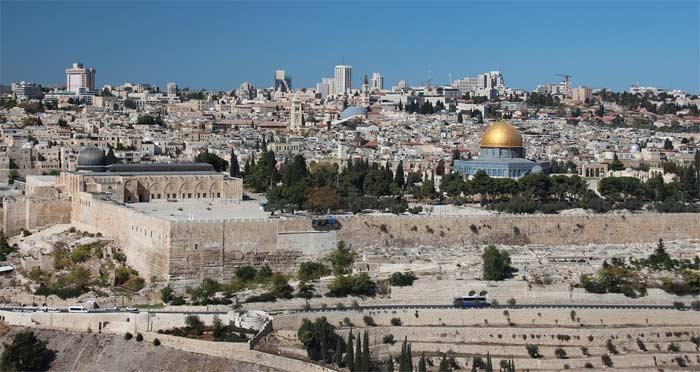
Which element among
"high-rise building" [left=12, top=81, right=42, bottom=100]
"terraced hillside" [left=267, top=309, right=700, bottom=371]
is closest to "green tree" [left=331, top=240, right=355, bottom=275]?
"terraced hillside" [left=267, top=309, right=700, bottom=371]

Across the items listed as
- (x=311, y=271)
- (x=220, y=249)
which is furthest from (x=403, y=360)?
(x=220, y=249)

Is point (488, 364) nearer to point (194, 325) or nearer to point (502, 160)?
point (194, 325)

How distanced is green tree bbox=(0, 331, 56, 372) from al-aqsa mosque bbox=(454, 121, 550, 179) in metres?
23.7

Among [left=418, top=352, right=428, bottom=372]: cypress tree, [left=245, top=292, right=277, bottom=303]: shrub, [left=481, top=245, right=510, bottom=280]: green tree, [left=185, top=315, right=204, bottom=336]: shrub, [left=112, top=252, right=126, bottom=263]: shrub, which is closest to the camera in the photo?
[left=418, top=352, right=428, bottom=372]: cypress tree

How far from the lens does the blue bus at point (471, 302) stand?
28.3m

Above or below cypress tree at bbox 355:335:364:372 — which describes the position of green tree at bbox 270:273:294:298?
above

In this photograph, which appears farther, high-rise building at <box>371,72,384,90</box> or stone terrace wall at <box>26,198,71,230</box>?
high-rise building at <box>371,72,384,90</box>

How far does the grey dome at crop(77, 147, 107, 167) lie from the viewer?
1489 inches

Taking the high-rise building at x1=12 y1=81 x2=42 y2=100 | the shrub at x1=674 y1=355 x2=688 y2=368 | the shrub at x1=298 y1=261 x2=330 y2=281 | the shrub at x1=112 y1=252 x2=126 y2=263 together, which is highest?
the high-rise building at x1=12 y1=81 x2=42 y2=100

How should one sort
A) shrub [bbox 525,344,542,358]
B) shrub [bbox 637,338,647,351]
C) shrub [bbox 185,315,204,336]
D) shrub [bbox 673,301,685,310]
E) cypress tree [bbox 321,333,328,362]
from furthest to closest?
shrub [bbox 673,301,685,310], shrub [bbox 637,338,647,351], shrub [bbox 525,344,542,358], shrub [bbox 185,315,204,336], cypress tree [bbox 321,333,328,362]

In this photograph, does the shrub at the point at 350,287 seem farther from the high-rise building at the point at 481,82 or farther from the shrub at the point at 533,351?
the high-rise building at the point at 481,82

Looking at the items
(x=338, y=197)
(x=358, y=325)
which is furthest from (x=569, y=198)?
(x=358, y=325)

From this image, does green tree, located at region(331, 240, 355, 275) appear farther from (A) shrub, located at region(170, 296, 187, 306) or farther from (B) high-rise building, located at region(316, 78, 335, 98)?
(B) high-rise building, located at region(316, 78, 335, 98)

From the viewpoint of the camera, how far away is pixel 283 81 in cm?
14650
